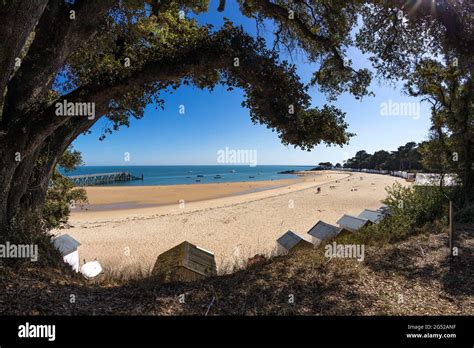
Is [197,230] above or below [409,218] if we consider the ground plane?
below

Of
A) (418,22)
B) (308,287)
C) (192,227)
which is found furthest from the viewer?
(192,227)

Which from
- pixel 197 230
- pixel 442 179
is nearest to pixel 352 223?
pixel 442 179

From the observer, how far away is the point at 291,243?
884 cm

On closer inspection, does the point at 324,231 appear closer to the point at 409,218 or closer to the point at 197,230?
the point at 409,218

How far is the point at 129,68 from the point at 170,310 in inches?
199

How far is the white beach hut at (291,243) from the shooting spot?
27.8 ft

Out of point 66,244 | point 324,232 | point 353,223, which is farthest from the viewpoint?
point 353,223

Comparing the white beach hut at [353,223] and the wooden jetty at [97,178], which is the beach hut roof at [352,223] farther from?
the wooden jetty at [97,178]

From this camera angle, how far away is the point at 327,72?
902 centimetres

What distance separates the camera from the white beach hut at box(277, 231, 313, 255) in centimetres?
848

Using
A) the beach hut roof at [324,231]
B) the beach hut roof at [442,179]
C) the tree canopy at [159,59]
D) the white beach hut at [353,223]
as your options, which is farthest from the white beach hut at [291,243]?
the beach hut roof at [442,179]
